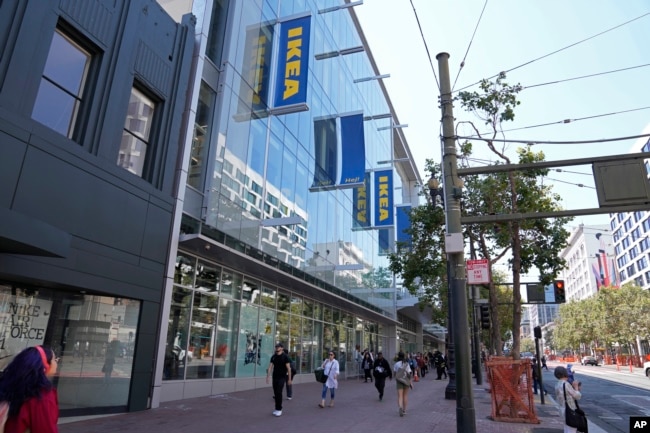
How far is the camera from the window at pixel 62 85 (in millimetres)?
9414

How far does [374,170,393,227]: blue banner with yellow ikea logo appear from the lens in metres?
27.9

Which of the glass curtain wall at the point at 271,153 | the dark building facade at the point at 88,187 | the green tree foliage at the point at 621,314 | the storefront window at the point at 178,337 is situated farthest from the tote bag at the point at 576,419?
the green tree foliage at the point at 621,314

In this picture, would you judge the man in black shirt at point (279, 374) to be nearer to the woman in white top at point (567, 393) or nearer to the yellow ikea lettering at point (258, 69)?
the woman in white top at point (567, 393)

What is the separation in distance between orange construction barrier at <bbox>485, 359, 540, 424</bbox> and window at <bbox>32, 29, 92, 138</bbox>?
458 inches

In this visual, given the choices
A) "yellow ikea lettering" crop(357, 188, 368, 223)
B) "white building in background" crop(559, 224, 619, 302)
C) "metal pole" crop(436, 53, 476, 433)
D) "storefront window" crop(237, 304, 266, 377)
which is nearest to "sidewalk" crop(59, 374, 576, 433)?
"storefront window" crop(237, 304, 266, 377)

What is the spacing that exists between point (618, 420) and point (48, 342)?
15.0 meters

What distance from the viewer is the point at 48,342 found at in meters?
9.13

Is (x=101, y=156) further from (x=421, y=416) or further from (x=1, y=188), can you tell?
(x=421, y=416)

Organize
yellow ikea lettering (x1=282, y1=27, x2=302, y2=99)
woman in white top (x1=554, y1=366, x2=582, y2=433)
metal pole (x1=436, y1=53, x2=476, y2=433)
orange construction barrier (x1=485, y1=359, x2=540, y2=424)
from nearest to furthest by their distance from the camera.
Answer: woman in white top (x1=554, y1=366, x2=582, y2=433)
metal pole (x1=436, y1=53, x2=476, y2=433)
orange construction barrier (x1=485, y1=359, x2=540, y2=424)
yellow ikea lettering (x1=282, y1=27, x2=302, y2=99)

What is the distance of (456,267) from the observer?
8922 mm

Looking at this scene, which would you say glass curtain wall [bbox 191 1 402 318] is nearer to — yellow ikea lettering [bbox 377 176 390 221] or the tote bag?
yellow ikea lettering [bbox 377 176 390 221]

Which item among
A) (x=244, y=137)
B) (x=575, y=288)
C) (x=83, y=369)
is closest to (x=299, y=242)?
(x=244, y=137)

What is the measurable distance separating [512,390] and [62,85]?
12863mm

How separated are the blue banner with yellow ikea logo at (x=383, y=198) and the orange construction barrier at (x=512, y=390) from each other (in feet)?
54.2
